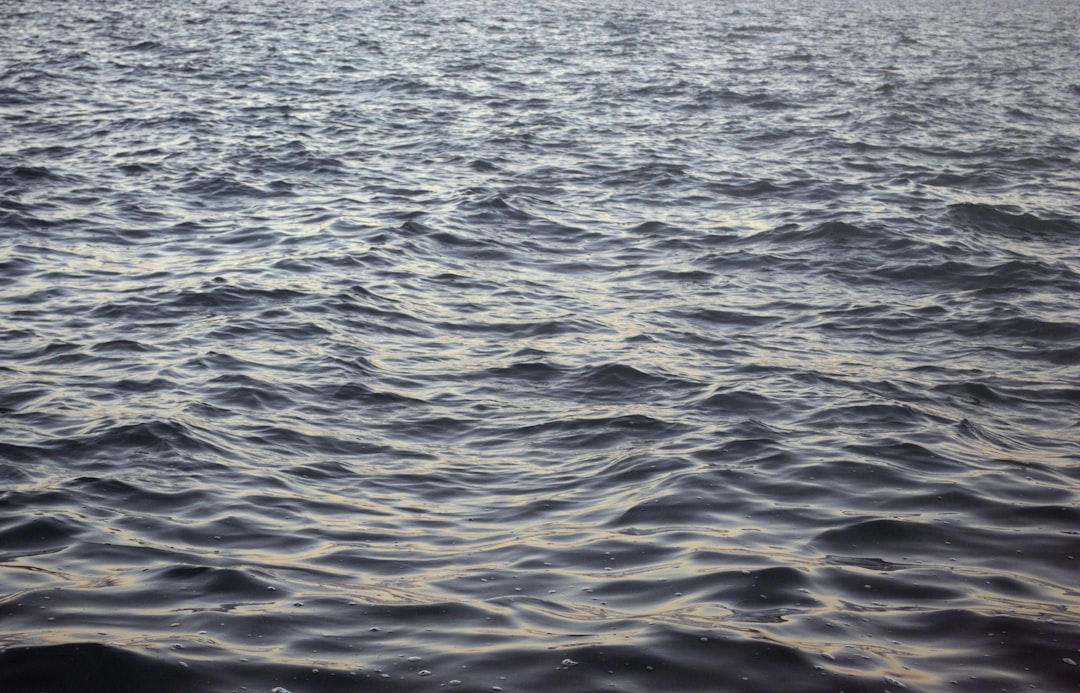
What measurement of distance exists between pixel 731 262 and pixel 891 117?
1252 cm

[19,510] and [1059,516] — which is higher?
[19,510]

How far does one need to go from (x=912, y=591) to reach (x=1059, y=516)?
203cm

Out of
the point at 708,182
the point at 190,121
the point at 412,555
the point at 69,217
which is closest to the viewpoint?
the point at 412,555

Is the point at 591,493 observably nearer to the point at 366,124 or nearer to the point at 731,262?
the point at 731,262

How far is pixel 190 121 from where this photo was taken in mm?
24844

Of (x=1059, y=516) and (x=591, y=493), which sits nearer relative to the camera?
(x=1059, y=516)

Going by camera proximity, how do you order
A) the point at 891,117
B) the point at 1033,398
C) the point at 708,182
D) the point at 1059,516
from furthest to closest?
the point at 891,117
the point at 708,182
the point at 1033,398
the point at 1059,516

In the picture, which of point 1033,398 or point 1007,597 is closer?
point 1007,597

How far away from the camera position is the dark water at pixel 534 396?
23.1ft

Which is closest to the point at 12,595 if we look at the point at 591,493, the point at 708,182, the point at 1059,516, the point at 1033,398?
the point at 591,493

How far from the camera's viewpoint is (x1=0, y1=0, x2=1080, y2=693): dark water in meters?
7.04

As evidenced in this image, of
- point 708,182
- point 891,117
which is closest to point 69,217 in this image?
point 708,182

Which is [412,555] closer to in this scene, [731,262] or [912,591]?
[912,591]

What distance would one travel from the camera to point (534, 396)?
1175cm
